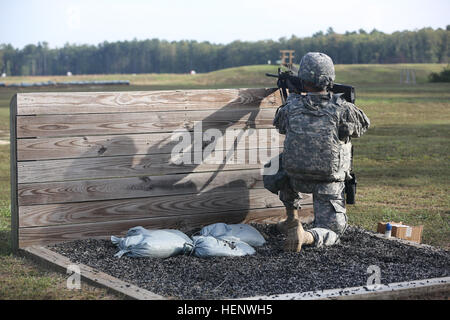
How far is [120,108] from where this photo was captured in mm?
6812

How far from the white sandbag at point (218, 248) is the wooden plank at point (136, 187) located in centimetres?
87

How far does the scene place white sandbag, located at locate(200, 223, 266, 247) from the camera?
6.59 meters

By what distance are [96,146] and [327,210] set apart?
247 cm

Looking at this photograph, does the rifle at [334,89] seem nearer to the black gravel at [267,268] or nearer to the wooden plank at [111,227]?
the black gravel at [267,268]

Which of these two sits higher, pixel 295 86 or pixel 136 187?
pixel 295 86

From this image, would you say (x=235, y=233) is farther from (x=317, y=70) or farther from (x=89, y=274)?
(x=317, y=70)

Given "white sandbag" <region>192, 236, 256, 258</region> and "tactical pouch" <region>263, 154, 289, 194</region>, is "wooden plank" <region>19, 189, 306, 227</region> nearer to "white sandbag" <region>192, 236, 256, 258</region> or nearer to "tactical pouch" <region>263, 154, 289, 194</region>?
"tactical pouch" <region>263, 154, 289, 194</region>

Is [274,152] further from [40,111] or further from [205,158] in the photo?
[40,111]

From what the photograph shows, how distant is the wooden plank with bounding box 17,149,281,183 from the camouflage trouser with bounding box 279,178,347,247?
1.10 metres

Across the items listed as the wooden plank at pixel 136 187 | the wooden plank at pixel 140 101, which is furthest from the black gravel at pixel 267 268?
the wooden plank at pixel 140 101

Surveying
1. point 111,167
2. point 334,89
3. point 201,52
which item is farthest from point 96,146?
point 201,52

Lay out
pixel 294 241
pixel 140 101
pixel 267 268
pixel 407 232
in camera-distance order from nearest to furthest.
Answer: pixel 267 268
pixel 294 241
pixel 140 101
pixel 407 232

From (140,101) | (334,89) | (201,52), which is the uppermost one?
(201,52)

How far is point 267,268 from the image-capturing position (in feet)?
18.6
